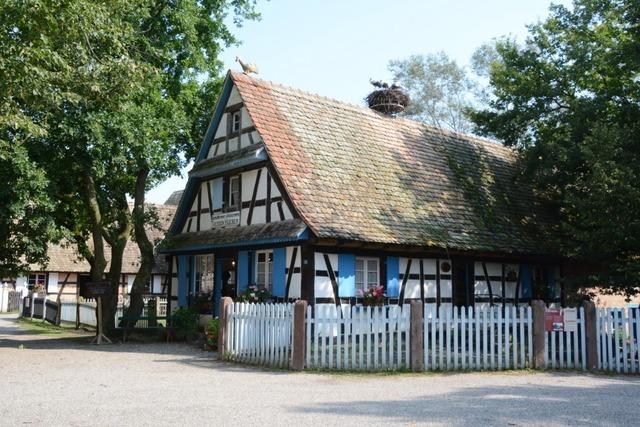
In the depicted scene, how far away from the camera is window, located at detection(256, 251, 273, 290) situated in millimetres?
19070

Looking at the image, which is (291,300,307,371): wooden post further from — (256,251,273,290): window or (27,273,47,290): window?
(27,273,47,290): window

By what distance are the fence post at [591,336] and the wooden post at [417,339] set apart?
3.45m

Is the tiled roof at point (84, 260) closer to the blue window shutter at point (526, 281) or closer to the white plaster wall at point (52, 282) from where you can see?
the white plaster wall at point (52, 282)

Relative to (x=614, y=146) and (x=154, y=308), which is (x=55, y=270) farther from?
(x=614, y=146)

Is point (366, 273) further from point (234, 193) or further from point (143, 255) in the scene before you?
point (143, 255)

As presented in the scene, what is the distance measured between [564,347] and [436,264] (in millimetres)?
6547

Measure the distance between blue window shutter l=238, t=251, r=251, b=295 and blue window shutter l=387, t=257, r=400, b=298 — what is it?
427 cm

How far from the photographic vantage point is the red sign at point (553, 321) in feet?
43.8

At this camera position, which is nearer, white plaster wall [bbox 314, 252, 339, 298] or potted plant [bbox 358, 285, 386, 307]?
white plaster wall [bbox 314, 252, 339, 298]

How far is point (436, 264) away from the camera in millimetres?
20188

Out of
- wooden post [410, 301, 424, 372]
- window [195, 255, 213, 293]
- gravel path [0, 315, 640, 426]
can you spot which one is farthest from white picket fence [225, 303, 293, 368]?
window [195, 255, 213, 293]

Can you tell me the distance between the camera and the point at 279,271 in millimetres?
Result: 18359

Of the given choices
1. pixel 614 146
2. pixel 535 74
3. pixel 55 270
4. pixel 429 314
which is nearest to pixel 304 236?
pixel 429 314

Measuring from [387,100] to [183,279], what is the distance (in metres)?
10.7
